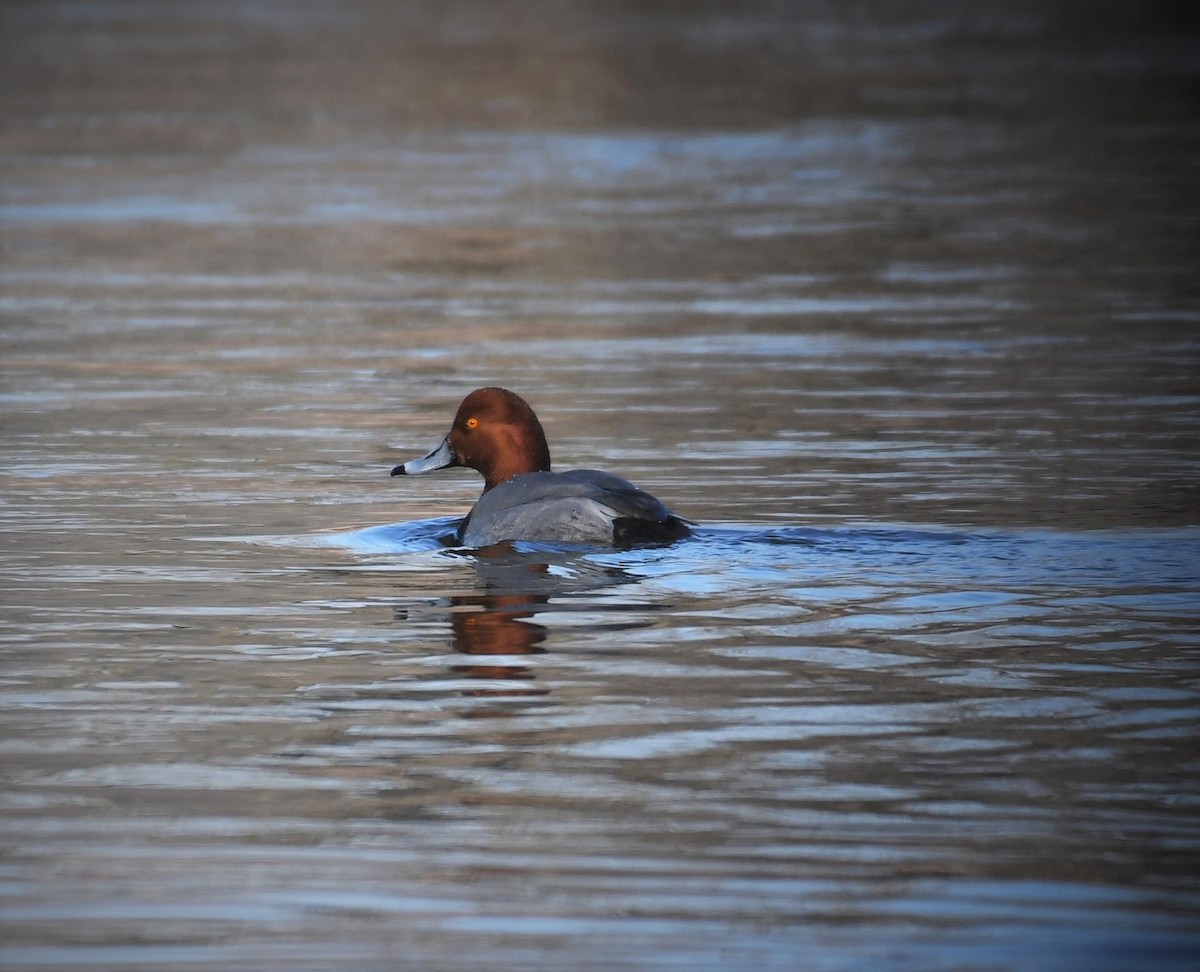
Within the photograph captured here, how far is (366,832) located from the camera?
5.49m

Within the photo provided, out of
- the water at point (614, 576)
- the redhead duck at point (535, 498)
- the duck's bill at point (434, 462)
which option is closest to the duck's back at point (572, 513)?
the redhead duck at point (535, 498)

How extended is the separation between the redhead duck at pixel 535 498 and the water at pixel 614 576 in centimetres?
14

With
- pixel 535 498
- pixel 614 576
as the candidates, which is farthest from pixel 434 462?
pixel 614 576

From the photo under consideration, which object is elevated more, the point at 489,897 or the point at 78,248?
the point at 78,248

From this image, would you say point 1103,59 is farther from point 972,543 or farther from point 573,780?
point 573,780

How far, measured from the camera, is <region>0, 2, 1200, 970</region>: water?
507 centimetres

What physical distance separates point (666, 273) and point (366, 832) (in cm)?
1330

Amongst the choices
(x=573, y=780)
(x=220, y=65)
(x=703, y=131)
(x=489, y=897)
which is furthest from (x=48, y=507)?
(x=220, y=65)

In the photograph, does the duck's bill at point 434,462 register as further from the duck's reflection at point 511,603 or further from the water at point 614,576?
the duck's reflection at point 511,603

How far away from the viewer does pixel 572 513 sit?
9039 mm

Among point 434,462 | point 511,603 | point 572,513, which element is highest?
point 434,462

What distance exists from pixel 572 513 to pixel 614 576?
470mm

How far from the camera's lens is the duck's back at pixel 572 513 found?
894 centimetres

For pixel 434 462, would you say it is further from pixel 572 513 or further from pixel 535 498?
pixel 572 513
